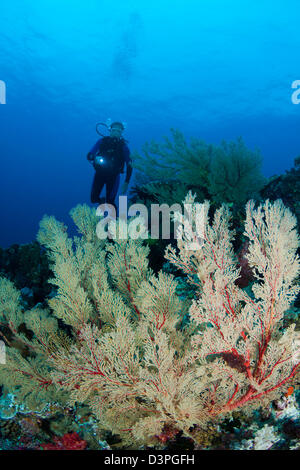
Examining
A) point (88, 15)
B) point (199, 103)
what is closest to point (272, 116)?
point (199, 103)

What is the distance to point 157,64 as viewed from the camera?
3831 centimetres

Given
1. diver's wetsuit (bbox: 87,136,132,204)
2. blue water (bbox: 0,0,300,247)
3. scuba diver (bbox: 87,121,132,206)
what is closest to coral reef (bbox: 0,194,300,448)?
scuba diver (bbox: 87,121,132,206)

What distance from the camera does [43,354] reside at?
2607 millimetres

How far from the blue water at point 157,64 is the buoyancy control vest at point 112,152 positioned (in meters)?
27.5

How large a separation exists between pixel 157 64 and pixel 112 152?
3838 centimetres

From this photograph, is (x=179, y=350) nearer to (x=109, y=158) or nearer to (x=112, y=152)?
(x=109, y=158)

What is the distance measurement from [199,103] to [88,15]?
19.8 metres

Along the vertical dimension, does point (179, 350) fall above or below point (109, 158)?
below

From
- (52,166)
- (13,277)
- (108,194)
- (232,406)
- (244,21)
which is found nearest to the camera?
(232,406)

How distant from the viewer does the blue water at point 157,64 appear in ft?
101

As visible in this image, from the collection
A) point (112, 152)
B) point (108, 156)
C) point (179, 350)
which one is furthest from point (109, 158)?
point (179, 350)

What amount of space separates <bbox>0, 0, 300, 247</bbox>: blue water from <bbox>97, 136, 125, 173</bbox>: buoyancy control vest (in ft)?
90.2

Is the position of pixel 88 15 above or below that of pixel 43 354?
above

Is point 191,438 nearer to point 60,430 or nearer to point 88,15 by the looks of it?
point 60,430
